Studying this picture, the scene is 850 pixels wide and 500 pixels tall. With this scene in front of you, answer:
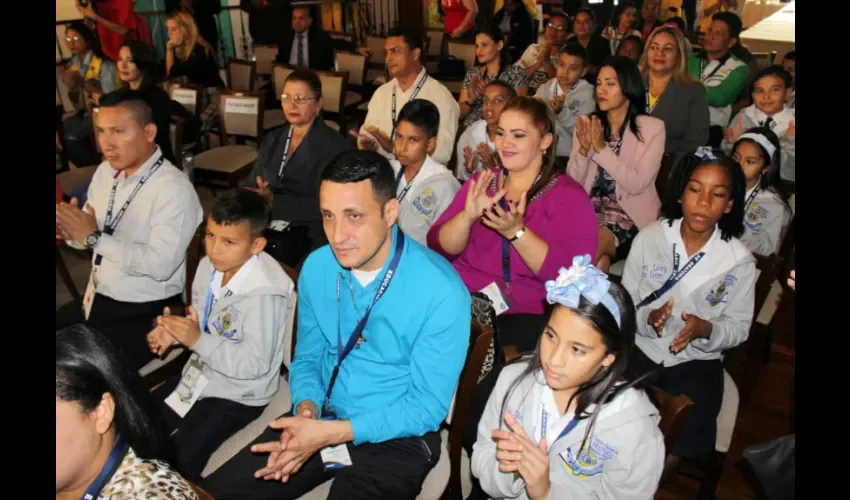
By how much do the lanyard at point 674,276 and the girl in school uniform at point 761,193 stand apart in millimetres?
825

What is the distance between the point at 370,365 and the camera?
1770mm

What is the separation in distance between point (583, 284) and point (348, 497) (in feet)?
2.79

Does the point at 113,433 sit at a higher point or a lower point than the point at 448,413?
higher

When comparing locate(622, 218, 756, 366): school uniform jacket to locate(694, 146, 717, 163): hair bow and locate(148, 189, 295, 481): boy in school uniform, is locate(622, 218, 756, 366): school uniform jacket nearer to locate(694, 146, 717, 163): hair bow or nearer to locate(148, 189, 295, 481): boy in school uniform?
locate(694, 146, 717, 163): hair bow

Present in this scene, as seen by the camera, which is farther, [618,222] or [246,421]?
[618,222]

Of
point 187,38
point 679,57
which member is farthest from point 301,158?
point 187,38

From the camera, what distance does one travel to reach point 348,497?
1647mm

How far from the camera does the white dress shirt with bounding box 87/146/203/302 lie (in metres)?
2.30

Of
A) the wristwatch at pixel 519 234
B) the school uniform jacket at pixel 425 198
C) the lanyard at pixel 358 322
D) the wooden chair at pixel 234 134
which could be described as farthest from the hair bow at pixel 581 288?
the wooden chair at pixel 234 134

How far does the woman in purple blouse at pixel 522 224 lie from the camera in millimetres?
2113
